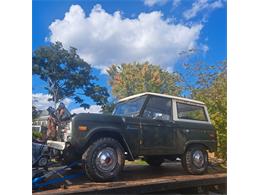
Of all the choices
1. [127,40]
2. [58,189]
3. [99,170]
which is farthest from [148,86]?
[58,189]

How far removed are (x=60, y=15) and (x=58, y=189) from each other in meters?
1.73

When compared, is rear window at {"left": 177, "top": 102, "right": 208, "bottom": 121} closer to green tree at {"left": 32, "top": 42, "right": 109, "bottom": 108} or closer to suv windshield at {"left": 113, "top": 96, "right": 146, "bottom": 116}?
suv windshield at {"left": 113, "top": 96, "right": 146, "bottom": 116}

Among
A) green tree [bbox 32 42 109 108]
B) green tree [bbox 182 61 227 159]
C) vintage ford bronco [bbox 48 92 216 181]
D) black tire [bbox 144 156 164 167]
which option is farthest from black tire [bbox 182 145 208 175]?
green tree [bbox 32 42 109 108]

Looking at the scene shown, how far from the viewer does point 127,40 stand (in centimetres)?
329

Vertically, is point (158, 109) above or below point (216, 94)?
below

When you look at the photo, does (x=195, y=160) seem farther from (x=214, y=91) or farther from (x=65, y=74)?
(x=65, y=74)

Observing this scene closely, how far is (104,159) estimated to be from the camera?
2.81 m

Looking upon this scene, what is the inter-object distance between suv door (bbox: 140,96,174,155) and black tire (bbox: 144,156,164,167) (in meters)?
0.12

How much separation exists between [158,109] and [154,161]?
1.84ft

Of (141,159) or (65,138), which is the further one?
(141,159)

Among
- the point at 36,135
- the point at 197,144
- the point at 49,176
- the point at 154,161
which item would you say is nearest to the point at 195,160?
the point at 197,144

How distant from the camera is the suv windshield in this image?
3167 millimetres
